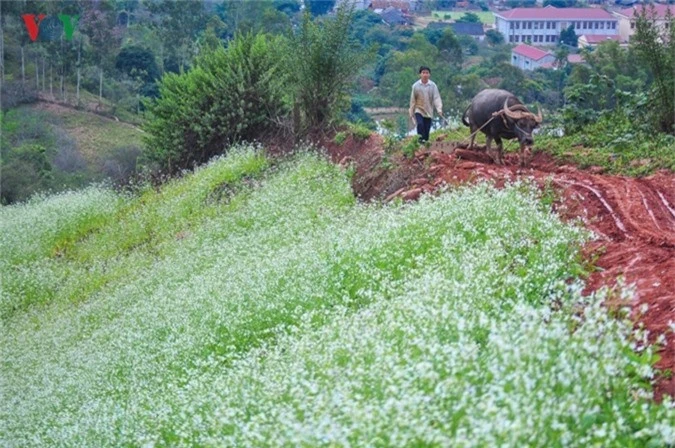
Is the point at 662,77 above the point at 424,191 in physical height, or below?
above

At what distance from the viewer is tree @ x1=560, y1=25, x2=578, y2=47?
35.1 m

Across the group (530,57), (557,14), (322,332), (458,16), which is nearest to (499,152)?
(322,332)

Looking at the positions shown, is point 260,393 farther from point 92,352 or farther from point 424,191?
point 424,191

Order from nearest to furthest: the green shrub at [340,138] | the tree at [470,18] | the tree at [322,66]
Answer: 1. the green shrub at [340,138]
2. the tree at [322,66]
3. the tree at [470,18]

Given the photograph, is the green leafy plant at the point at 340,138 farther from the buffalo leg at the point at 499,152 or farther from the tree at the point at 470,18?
the tree at the point at 470,18

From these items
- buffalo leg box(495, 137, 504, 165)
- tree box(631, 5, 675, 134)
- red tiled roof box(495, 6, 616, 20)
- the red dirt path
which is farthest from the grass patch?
buffalo leg box(495, 137, 504, 165)

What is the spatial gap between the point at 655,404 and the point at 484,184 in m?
5.33

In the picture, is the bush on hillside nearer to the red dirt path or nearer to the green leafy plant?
the green leafy plant

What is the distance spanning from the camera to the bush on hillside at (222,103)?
20.3m

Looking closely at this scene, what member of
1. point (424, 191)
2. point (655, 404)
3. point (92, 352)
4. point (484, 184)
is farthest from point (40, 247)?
point (655, 404)

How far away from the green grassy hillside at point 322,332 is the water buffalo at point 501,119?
2.09 meters

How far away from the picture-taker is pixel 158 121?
21.8 metres

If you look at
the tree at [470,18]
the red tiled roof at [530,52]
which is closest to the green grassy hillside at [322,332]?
the red tiled roof at [530,52]

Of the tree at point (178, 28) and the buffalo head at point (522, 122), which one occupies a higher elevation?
the buffalo head at point (522, 122)
